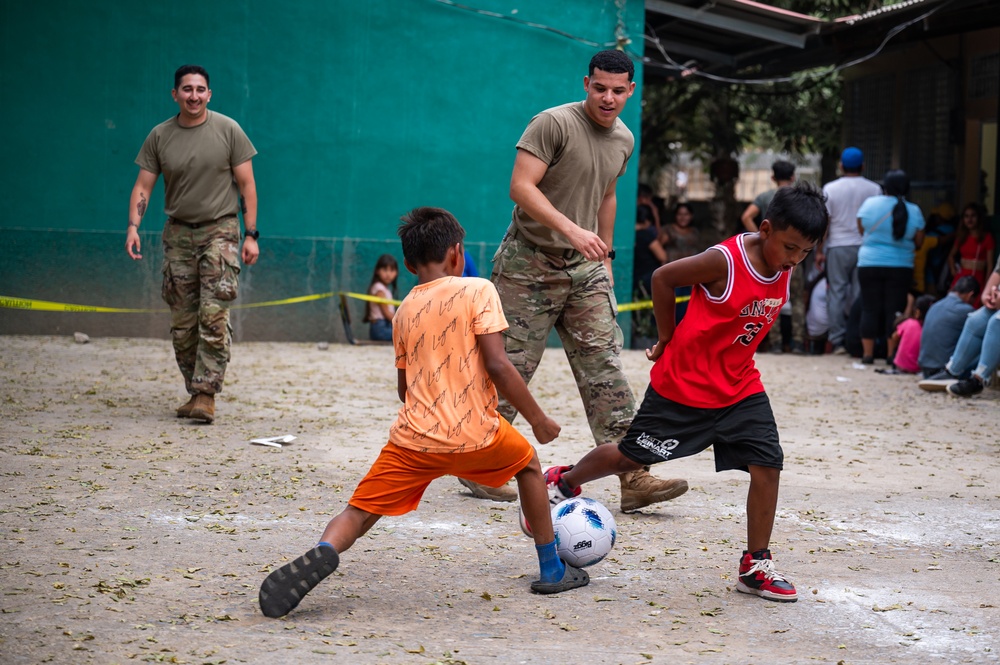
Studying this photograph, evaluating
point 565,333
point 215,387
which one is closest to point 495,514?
point 565,333

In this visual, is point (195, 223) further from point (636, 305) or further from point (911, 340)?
point (911, 340)

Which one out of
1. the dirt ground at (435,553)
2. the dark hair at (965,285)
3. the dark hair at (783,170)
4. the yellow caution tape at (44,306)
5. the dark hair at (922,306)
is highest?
the dark hair at (783,170)

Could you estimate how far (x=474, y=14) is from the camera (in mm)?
12578

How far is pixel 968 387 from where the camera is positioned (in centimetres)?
972

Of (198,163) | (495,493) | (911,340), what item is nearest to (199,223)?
(198,163)

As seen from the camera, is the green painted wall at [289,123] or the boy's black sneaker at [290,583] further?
the green painted wall at [289,123]

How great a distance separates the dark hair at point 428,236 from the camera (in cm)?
411

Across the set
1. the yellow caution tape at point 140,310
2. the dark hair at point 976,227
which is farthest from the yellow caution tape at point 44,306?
the dark hair at point 976,227

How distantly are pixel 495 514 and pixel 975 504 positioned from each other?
8.08ft

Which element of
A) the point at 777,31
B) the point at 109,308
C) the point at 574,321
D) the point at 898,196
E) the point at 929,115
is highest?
the point at 777,31

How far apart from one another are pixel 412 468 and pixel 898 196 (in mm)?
9291

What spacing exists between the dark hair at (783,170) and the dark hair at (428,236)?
832cm

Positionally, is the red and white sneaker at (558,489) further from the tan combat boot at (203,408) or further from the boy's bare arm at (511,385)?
the tan combat boot at (203,408)

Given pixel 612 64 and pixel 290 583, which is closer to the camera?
pixel 290 583
